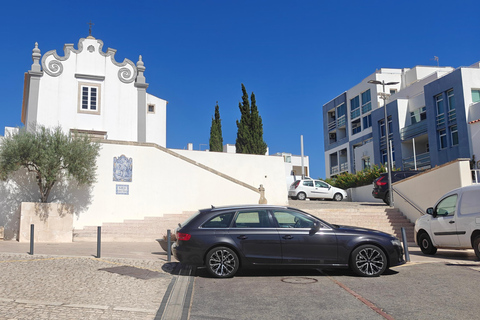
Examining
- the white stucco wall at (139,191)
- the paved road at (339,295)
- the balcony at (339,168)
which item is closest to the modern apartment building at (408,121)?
the balcony at (339,168)

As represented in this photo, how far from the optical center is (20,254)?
38.0ft

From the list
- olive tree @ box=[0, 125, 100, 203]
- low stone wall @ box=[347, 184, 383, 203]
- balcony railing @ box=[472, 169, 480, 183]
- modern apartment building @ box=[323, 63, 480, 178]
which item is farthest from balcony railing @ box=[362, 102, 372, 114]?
olive tree @ box=[0, 125, 100, 203]

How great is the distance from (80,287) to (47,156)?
10.4 metres

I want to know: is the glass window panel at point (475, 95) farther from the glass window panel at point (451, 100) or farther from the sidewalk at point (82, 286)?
the sidewalk at point (82, 286)

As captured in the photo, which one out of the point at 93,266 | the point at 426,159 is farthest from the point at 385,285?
the point at 426,159

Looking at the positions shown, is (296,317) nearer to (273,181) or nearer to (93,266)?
(93,266)

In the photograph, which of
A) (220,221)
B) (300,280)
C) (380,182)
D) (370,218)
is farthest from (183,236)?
(380,182)

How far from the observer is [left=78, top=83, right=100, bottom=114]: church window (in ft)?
86.7

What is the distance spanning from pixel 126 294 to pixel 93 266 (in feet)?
9.30

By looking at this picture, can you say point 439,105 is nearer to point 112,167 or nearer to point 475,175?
point 475,175

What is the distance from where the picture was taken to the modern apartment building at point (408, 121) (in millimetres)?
34000

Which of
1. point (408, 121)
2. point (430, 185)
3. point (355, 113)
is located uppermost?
point (355, 113)

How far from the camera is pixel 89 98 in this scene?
87.4ft

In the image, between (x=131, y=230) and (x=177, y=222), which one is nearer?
(x=131, y=230)
